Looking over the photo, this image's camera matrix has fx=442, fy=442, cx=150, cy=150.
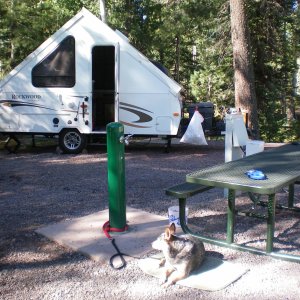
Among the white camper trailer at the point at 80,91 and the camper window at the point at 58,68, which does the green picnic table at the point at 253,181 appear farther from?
the camper window at the point at 58,68

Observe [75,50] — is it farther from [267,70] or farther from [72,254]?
[267,70]

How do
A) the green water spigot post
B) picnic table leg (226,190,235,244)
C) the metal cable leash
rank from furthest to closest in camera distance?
1. the green water spigot post
2. picnic table leg (226,190,235,244)
3. the metal cable leash

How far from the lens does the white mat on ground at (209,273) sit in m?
3.48

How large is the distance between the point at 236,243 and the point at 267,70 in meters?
13.1

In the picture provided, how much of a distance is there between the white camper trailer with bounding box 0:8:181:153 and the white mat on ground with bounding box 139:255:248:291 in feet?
18.9

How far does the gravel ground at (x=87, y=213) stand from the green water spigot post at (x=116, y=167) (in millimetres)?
645

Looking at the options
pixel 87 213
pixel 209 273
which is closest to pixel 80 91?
pixel 87 213

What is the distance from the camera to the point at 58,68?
970 cm

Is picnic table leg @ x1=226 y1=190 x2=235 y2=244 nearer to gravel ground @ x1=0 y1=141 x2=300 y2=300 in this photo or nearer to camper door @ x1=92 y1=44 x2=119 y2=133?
gravel ground @ x1=0 y1=141 x2=300 y2=300

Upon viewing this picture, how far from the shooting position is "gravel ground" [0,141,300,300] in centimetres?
343

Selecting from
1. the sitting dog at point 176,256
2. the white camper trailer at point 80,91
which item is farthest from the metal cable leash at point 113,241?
the white camper trailer at point 80,91

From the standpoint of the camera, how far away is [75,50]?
9594 mm

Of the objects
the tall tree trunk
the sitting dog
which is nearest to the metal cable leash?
the sitting dog

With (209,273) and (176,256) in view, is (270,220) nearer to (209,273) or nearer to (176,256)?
(209,273)
